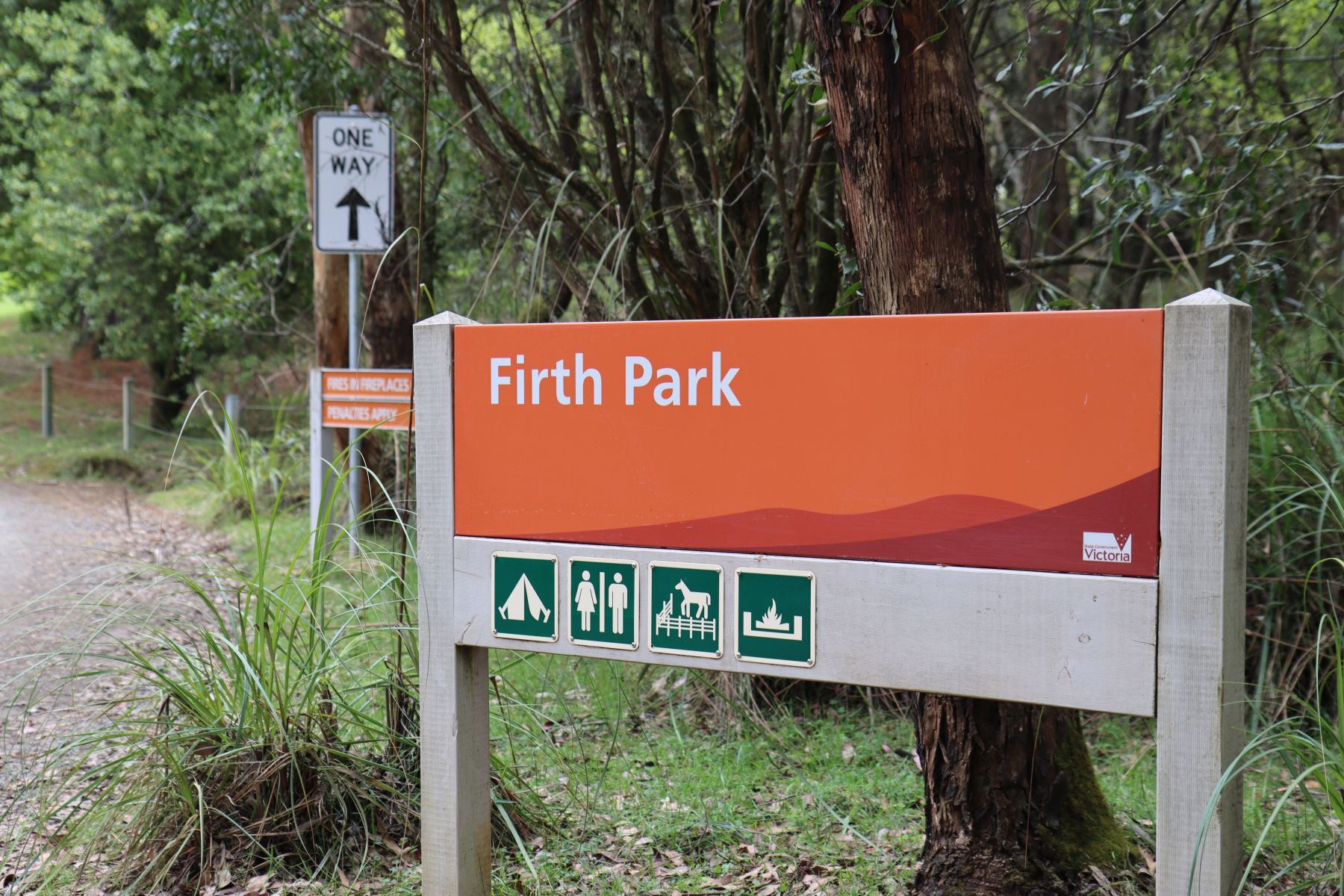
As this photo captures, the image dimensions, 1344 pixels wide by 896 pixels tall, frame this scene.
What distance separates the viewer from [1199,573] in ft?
7.16

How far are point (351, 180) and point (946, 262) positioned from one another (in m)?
4.62

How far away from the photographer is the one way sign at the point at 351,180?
262 inches

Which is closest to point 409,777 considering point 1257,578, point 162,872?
point 162,872

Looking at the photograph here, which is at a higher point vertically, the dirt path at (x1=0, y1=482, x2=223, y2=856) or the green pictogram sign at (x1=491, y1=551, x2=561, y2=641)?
the green pictogram sign at (x1=491, y1=551, x2=561, y2=641)

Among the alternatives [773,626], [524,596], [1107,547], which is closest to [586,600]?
[524,596]

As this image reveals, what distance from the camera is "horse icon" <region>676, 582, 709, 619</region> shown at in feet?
8.67

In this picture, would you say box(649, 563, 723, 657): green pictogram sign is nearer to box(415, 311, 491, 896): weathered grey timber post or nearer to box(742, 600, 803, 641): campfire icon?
box(742, 600, 803, 641): campfire icon

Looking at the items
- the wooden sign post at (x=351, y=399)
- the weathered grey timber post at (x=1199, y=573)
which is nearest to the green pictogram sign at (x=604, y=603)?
the weathered grey timber post at (x=1199, y=573)

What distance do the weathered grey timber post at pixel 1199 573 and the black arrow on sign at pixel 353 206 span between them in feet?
17.6

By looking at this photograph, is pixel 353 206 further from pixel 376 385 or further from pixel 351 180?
pixel 376 385

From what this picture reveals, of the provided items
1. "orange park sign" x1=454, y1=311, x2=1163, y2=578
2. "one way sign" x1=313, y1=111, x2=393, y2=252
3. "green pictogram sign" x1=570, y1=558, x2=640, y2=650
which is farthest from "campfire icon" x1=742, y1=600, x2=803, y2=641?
"one way sign" x1=313, y1=111, x2=393, y2=252

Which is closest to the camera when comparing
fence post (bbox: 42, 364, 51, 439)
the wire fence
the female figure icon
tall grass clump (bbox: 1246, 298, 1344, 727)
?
the female figure icon

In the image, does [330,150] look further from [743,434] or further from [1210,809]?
[1210,809]

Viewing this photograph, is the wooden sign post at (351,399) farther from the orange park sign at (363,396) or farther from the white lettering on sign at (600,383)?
the white lettering on sign at (600,383)
